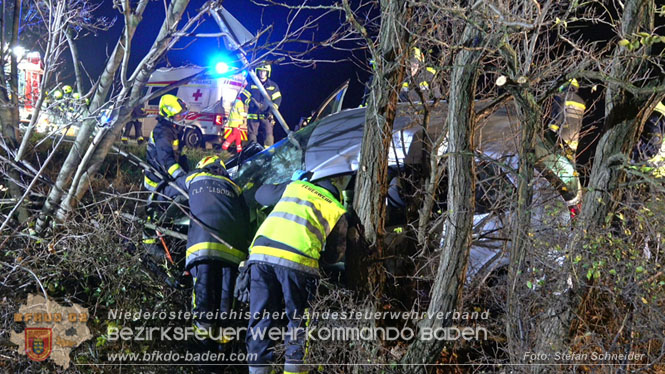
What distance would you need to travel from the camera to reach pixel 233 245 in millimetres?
4867

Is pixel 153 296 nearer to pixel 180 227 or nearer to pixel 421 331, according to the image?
pixel 180 227

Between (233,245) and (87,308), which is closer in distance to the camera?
(87,308)

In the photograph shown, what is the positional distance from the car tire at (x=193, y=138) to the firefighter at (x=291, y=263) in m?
8.02

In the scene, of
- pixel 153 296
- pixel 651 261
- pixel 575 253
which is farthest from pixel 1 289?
pixel 651 261

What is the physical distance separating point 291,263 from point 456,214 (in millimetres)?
1292

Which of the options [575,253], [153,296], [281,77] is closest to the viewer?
[575,253]

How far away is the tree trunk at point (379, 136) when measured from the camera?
14.4ft

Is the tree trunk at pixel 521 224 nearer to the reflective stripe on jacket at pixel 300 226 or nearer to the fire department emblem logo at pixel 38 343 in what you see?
the reflective stripe on jacket at pixel 300 226

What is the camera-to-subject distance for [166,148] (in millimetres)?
6277

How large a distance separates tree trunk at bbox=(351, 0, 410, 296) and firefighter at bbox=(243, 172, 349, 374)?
31cm

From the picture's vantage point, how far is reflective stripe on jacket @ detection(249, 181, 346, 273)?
410 cm

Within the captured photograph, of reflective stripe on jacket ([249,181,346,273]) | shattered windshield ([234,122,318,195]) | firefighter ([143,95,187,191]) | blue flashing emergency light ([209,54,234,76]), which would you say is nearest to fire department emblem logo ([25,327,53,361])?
reflective stripe on jacket ([249,181,346,273])

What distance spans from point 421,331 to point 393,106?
6.00 feet

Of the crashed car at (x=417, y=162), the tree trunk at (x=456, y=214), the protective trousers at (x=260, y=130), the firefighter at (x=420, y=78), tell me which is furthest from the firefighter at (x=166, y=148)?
the protective trousers at (x=260, y=130)
